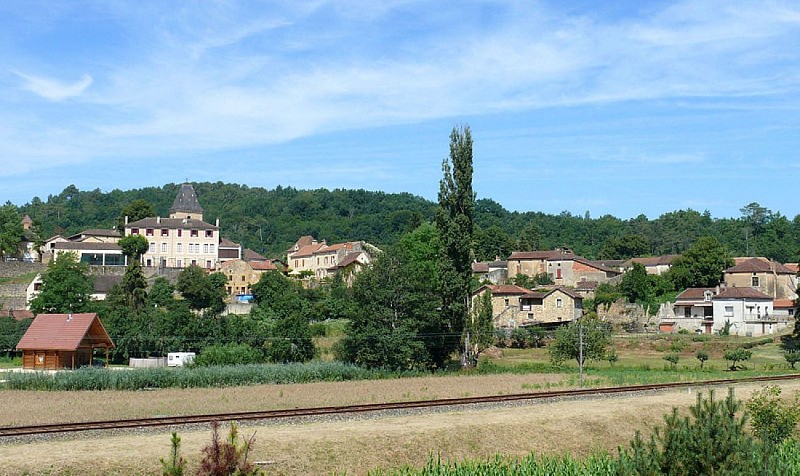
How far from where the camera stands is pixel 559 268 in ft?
358

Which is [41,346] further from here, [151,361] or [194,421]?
[194,421]

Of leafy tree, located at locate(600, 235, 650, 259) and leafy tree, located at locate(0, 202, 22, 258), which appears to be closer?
leafy tree, located at locate(0, 202, 22, 258)

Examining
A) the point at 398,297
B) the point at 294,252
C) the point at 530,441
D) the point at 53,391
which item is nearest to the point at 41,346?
the point at 53,391

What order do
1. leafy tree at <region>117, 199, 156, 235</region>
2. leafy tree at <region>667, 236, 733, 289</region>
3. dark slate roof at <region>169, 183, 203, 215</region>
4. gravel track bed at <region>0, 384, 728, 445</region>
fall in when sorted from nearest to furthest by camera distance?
gravel track bed at <region>0, 384, 728, 445</region>, leafy tree at <region>667, 236, 733, 289</region>, leafy tree at <region>117, 199, 156, 235</region>, dark slate roof at <region>169, 183, 203, 215</region>

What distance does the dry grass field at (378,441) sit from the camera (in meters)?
21.6

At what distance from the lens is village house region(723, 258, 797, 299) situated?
89500mm

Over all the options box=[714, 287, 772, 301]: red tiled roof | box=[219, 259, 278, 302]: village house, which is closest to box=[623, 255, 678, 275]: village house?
box=[714, 287, 772, 301]: red tiled roof

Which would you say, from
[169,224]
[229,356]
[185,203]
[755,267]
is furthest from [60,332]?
[755,267]

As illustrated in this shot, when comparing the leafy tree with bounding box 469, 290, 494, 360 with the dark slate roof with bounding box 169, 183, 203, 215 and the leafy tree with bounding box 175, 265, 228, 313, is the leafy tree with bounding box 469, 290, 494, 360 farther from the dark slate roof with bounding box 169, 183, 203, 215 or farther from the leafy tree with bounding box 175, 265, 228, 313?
the dark slate roof with bounding box 169, 183, 203, 215

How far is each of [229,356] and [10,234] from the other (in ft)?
185

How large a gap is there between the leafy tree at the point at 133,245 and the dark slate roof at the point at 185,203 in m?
16.8

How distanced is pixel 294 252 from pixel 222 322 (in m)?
65.5

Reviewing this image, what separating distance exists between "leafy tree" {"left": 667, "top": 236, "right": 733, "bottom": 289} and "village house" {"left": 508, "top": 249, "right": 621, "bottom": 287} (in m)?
12.1

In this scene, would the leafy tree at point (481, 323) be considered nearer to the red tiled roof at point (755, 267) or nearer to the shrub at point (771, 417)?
the shrub at point (771, 417)
